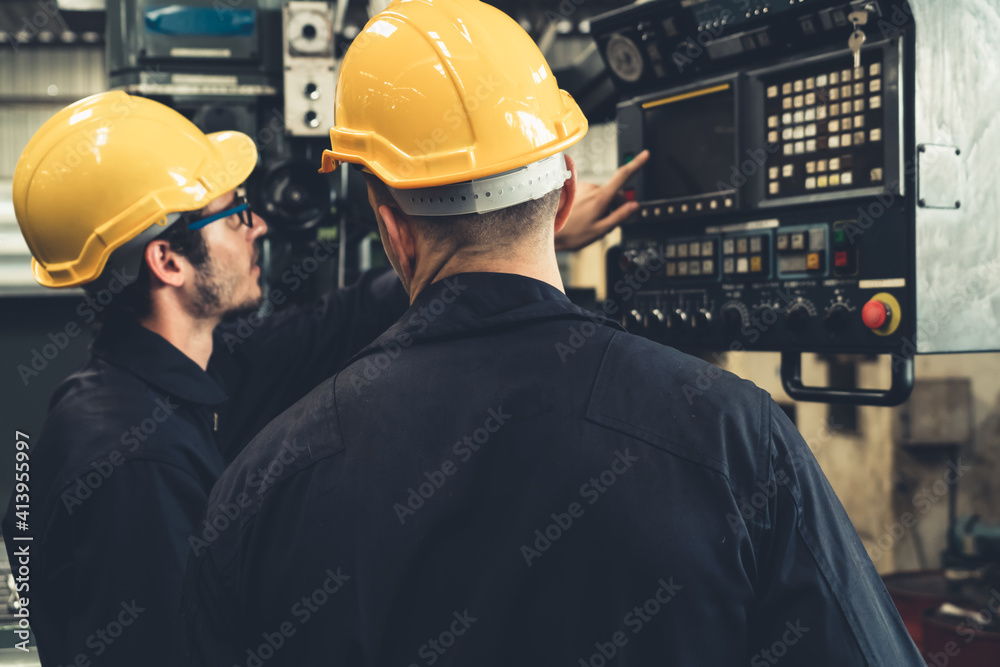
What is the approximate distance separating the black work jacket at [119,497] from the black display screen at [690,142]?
0.93 meters

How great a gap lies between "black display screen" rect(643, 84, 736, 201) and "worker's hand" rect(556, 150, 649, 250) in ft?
0.15

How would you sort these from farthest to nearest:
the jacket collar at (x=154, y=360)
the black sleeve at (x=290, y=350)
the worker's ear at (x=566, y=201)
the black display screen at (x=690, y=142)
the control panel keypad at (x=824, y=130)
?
1. the black sleeve at (x=290, y=350)
2. the black display screen at (x=690, y=142)
3. the jacket collar at (x=154, y=360)
4. the control panel keypad at (x=824, y=130)
5. the worker's ear at (x=566, y=201)

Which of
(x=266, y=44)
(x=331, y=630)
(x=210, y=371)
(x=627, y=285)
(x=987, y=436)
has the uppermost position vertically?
(x=266, y=44)

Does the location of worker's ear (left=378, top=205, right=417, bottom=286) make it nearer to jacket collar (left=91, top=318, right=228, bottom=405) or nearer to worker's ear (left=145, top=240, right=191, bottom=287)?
jacket collar (left=91, top=318, right=228, bottom=405)

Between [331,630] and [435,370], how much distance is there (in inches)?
9.6

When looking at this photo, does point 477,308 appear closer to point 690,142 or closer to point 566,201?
point 566,201

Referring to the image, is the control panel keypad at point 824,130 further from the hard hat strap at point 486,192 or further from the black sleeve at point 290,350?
the black sleeve at point 290,350

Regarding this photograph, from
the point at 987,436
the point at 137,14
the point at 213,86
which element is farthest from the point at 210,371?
the point at 987,436

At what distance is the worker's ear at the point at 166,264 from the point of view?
60.9 inches

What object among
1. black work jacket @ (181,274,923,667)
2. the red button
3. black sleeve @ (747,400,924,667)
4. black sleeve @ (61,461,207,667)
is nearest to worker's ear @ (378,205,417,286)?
black work jacket @ (181,274,923,667)

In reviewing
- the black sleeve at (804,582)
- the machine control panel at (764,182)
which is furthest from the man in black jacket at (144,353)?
the black sleeve at (804,582)

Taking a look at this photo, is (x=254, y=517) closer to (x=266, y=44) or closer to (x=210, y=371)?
(x=210, y=371)

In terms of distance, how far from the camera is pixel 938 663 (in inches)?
103

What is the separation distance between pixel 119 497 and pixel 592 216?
3.26 ft
